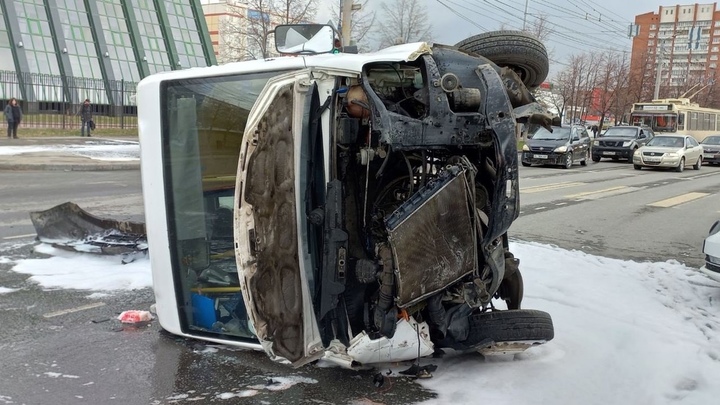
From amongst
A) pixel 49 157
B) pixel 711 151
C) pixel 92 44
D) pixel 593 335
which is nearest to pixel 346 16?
pixel 49 157

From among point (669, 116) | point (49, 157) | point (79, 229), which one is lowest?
point (49, 157)

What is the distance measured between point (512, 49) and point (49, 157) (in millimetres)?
16244

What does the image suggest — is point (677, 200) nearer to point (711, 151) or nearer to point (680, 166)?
point (680, 166)

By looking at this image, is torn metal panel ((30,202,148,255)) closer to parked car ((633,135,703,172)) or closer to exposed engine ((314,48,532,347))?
exposed engine ((314,48,532,347))

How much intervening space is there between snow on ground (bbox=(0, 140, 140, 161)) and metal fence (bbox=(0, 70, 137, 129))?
18.5ft

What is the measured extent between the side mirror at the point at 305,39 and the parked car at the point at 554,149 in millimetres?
20008

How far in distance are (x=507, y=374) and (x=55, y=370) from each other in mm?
Result: 2818

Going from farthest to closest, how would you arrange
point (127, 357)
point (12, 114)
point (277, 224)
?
point (12, 114) < point (127, 357) < point (277, 224)

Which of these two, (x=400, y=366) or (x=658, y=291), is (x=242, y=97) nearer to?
(x=400, y=366)

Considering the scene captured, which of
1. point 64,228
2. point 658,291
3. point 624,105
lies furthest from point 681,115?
point 64,228

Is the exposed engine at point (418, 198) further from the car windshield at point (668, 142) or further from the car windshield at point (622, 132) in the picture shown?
the car windshield at point (622, 132)

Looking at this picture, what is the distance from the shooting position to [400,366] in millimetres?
3898

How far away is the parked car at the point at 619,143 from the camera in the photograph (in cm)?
2791

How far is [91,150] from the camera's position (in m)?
20.4
